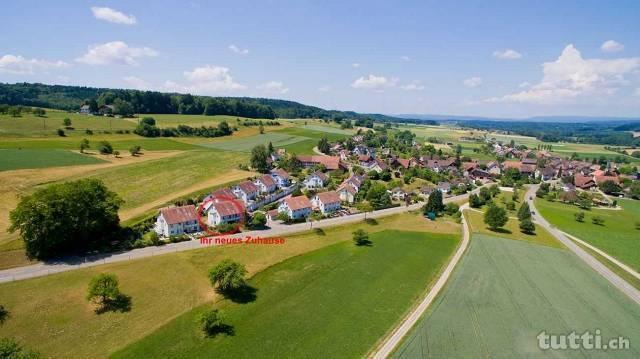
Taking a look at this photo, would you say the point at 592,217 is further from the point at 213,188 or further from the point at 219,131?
the point at 219,131

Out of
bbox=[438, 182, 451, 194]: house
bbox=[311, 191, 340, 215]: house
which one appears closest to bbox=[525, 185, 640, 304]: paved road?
bbox=[438, 182, 451, 194]: house

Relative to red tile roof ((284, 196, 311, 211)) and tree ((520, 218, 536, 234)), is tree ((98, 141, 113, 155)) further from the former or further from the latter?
tree ((520, 218, 536, 234))

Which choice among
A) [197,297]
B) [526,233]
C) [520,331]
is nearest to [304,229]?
[197,297]

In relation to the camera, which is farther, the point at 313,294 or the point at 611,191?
the point at 611,191

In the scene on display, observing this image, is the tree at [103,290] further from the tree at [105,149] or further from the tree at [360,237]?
the tree at [105,149]

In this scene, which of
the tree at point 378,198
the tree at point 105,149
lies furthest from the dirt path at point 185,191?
the tree at point 105,149
